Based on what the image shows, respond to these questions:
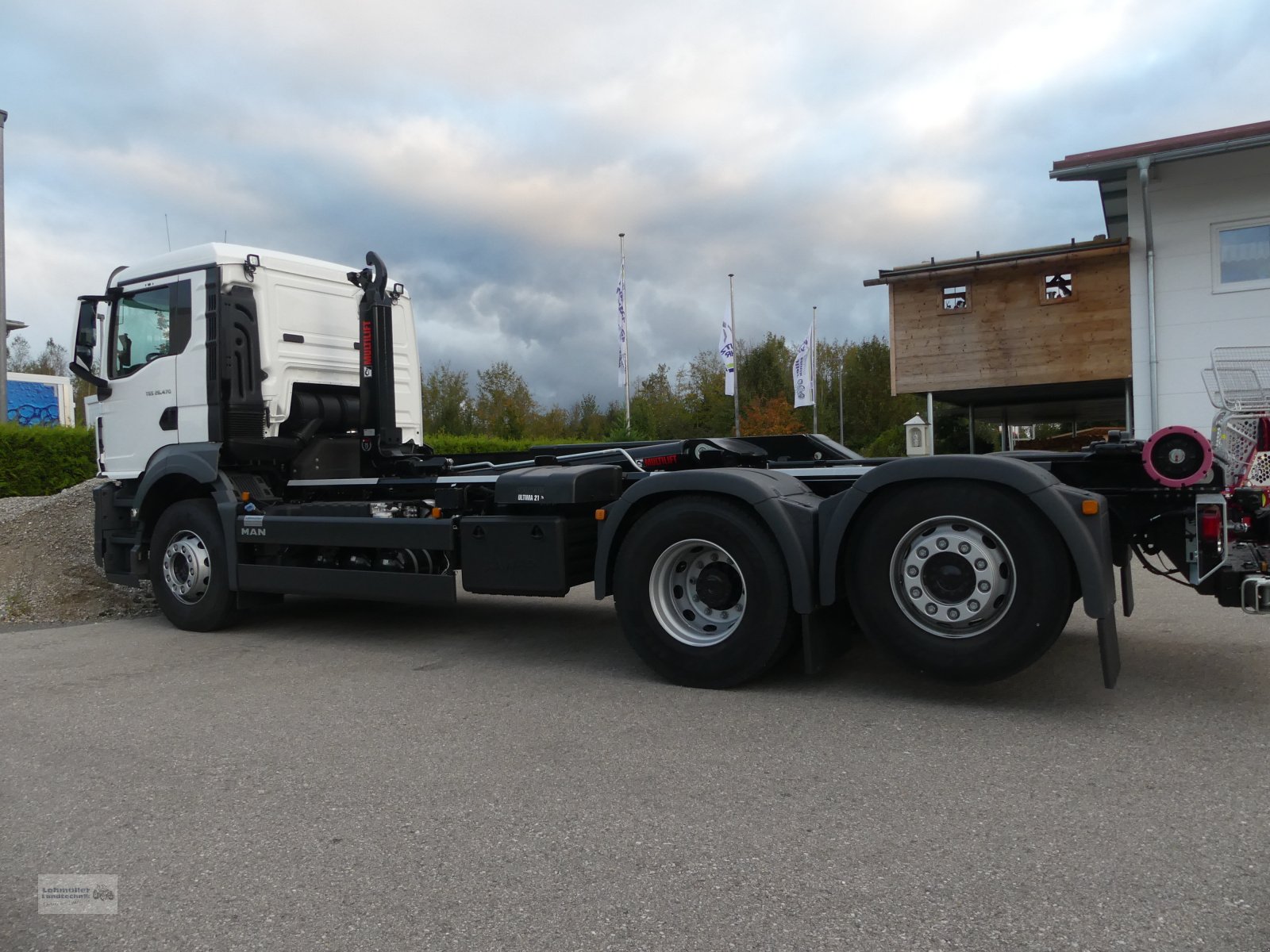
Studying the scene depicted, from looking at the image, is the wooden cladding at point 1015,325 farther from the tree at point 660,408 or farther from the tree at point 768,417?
the tree at point 768,417

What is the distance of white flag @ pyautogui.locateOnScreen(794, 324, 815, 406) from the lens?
2939cm

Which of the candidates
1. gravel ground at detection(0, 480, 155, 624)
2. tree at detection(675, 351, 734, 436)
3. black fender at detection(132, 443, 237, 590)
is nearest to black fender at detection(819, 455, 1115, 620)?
black fender at detection(132, 443, 237, 590)

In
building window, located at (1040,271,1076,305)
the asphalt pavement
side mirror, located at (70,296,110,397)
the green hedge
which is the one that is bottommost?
the asphalt pavement

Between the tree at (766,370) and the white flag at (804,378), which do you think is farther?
the tree at (766,370)

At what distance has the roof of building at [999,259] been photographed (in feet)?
60.5

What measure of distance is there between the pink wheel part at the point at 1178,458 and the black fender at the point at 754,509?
1725mm

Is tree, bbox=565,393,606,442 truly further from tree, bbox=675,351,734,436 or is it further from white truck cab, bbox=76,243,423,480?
white truck cab, bbox=76,243,423,480

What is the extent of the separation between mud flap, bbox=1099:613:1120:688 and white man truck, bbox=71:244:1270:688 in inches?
0.5

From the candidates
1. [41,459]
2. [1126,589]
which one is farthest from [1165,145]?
[41,459]

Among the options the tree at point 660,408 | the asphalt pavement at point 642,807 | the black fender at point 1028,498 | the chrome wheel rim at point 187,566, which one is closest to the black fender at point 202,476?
the chrome wheel rim at point 187,566

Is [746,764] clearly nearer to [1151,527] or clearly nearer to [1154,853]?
[1154,853]

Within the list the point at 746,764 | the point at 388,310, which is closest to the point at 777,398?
the point at 388,310

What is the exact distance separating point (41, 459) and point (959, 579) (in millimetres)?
16792

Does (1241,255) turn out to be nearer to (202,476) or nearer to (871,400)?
(202,476)
